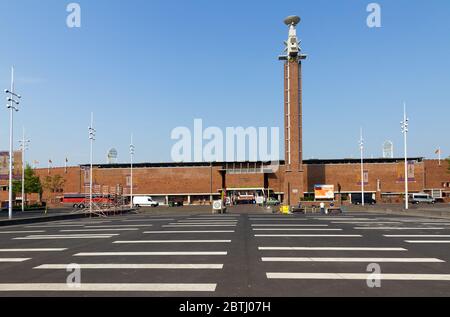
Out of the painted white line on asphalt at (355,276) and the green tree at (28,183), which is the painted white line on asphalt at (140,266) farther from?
the green tree at (28,183)

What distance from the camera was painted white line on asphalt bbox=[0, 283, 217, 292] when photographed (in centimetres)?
706

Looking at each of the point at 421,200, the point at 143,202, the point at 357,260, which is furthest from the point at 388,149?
the point at 357,260

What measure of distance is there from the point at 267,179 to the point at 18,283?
77.5 metres

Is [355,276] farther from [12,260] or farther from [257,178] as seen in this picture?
[257,178]

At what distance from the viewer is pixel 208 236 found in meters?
15.6

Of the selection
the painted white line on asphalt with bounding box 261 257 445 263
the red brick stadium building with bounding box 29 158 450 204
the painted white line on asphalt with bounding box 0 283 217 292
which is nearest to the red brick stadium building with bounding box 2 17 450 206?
the red brick stadium building with bounding box 29 158 450 204

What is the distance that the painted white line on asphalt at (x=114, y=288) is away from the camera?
706cm

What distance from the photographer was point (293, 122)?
65.0m

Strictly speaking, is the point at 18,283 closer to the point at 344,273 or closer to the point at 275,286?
the point at 275,286

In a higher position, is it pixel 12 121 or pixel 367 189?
pixel 12 121

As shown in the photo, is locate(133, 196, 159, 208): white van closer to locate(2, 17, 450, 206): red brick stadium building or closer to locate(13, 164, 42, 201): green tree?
locate(2, 17, 450, 206): red brick stadium building

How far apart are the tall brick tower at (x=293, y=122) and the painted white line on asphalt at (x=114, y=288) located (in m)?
58.6

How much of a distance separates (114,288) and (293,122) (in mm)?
60169
